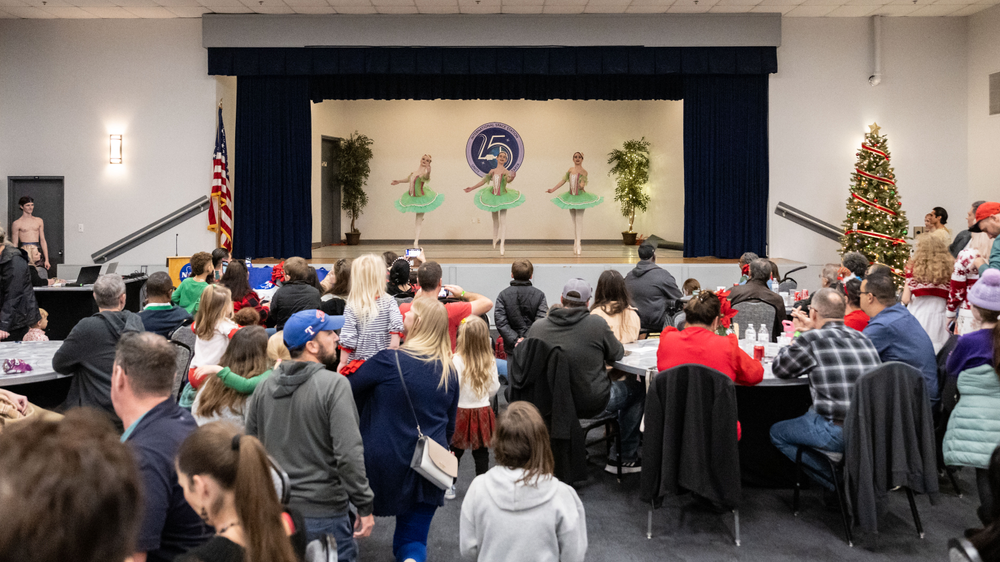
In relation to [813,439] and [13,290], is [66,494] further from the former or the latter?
[13,290]

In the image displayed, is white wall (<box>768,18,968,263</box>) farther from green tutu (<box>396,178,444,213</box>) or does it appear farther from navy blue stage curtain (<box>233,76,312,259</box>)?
navy blue stage curtain (<box>233,76,312,259</box>)

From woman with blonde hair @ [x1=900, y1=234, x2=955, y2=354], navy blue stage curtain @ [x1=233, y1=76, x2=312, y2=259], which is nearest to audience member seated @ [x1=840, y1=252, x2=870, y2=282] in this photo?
woman with blonde hair @ [x1=900, y1=234, x2=955, y2=354]

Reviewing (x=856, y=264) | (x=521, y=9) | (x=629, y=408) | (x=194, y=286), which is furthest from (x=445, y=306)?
(x=521, y=9)

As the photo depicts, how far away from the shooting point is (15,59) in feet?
39.7

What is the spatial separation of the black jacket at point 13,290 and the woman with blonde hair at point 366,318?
3.11 meters

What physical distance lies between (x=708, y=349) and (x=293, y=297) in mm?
2807

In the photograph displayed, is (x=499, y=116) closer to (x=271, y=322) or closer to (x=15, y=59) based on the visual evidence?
(x=15, y=59)

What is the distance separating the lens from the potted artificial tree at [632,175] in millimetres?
16203

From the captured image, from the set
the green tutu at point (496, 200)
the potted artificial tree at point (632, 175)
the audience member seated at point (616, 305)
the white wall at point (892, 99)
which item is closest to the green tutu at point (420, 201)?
the green tutu at point (496, 200)

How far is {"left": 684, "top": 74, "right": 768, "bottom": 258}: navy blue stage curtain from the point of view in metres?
12.4

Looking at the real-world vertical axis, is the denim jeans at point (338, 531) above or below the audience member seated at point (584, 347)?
below

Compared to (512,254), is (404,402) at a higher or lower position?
lower

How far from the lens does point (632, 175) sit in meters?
16.2

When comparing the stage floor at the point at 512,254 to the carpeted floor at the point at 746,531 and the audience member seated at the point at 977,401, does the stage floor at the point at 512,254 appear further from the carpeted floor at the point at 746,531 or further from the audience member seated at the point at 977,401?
the audience member seated at the point at 977,401
